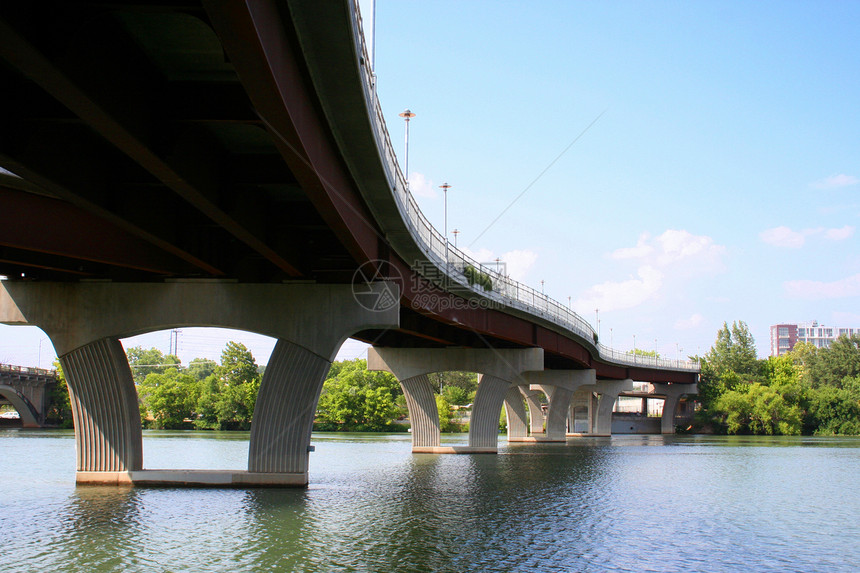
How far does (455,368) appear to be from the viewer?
54.5 metres

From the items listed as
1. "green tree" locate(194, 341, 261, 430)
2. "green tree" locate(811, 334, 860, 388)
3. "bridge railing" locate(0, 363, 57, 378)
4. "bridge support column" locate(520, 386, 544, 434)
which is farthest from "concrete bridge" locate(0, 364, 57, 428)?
"green tree" locate(811, 334, 860, 388)

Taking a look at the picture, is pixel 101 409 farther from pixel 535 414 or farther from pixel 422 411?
pixel 535 414

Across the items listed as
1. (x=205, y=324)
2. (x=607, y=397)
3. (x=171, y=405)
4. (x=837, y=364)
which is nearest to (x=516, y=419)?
(x=607, y=397)

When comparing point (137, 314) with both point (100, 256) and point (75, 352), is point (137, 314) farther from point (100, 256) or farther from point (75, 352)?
point (100, 256)

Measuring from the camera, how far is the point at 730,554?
1820 centimetres

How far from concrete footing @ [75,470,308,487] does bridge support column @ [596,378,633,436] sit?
71.1 metres

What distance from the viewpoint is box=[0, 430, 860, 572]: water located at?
55.1 ft

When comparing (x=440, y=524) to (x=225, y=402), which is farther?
(x=225, y=402)

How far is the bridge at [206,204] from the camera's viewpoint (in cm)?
1166

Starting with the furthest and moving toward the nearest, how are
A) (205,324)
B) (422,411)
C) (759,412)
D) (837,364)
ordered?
1. (837,364)
2. (759,412)
3. (422,411)
4. (205,324)

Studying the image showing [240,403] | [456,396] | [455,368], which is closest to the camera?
[455,368]

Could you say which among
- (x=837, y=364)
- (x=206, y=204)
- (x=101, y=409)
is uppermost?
Result: (x=206, y=204)

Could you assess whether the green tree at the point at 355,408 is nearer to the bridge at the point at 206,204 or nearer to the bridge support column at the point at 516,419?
the bridge support column at the point at 516,419

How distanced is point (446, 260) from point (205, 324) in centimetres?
1018
